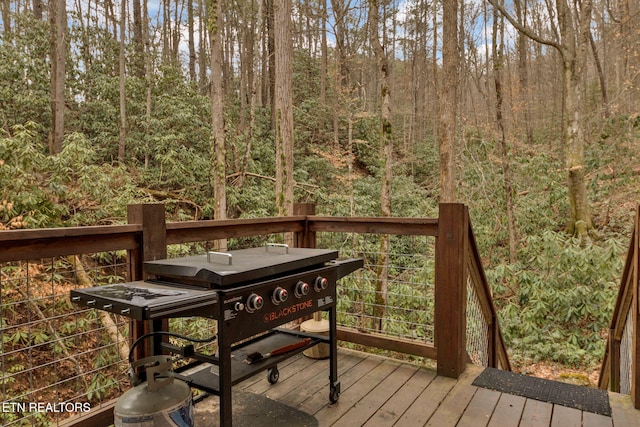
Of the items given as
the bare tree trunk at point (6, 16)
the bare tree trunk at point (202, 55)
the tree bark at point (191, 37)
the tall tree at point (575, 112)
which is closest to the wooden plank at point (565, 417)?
the tall tree at point (575, 112)

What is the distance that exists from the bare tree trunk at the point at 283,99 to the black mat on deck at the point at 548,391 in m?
4.21

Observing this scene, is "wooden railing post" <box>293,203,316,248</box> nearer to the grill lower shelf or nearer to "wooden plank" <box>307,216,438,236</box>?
"wooden plank" <box>307,216,438,236</box>

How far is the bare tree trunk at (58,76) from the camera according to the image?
29.4ft

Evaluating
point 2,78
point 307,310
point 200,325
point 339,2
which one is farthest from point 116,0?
point 307,310

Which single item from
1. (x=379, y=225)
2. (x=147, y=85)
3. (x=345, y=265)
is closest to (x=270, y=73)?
(x=147, y=85)

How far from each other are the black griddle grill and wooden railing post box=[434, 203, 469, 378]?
79 cm

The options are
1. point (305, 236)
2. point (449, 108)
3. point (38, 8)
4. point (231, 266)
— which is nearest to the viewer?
point (231, 266)

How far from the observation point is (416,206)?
33.9 feet

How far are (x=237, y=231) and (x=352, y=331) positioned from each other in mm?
1246

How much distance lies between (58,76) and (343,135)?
792cm

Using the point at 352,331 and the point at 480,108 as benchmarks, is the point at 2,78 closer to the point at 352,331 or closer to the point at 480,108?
the point at 352,331

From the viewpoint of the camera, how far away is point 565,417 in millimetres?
2303

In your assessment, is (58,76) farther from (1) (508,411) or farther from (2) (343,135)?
(1) (508,411)

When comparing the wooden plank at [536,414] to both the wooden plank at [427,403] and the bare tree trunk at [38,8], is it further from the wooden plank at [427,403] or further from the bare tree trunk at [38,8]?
the bare tree trunk at [38,8]
